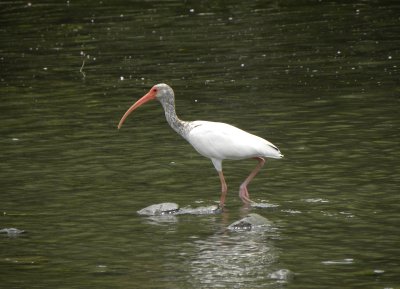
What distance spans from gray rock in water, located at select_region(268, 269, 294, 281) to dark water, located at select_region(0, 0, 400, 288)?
73 mm

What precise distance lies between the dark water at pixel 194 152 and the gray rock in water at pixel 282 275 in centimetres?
7

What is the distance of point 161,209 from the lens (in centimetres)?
1425

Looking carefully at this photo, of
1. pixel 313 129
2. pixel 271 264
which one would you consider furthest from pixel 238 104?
pixel 271 264

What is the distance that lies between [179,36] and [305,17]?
13.7ft

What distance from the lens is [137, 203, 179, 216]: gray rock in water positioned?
561 inches

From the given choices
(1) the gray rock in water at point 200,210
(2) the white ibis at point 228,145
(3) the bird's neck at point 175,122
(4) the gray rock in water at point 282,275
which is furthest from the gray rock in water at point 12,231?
(4) the gray rock in water at point 282,275

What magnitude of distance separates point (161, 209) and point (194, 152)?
403 centimetres

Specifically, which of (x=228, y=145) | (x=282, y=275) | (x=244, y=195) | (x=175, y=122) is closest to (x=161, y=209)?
(x=244, y=195)

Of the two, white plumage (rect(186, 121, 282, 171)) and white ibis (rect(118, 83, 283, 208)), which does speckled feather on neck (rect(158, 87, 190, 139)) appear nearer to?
white ibis (rect(118, 83, 283, 208))

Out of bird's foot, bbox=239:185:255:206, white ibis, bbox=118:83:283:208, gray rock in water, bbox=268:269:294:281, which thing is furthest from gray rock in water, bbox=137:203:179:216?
gray rock in water, bbox=268:269:294:281

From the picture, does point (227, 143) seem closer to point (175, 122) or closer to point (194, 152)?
point (175, 122)

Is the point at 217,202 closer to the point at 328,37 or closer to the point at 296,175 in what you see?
the point at 296,175

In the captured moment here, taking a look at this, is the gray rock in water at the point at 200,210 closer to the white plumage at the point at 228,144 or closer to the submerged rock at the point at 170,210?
the submerged rock at the point at 170,210

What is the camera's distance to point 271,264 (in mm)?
11828
